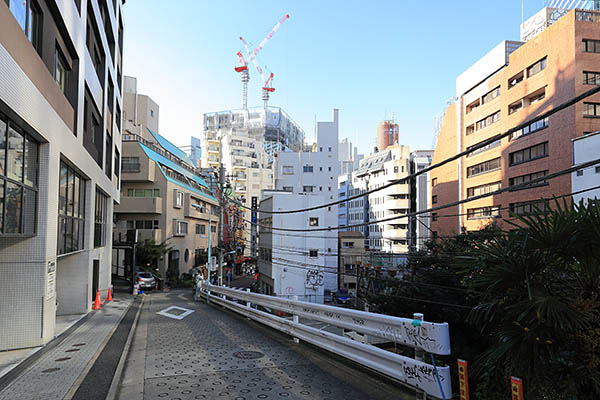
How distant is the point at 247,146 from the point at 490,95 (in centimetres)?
6991

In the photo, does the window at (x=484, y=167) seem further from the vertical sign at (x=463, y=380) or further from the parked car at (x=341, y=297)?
the vertical sign at (x=463, y=380)

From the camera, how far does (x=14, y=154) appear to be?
836 cm

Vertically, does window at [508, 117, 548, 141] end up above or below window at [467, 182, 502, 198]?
above

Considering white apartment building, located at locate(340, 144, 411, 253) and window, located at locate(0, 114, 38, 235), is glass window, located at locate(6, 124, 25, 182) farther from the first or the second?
white apartment building, located at locate(340, 144, 411, 253)

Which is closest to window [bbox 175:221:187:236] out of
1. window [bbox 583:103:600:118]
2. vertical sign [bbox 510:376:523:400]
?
window [bbox 583:103:600:118]

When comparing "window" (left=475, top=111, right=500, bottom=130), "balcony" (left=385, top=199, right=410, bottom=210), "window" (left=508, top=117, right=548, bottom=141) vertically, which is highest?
"window" (left=475, top=111, right=500, bottom=130)

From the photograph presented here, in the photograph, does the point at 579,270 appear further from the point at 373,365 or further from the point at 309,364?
the point at 309,364

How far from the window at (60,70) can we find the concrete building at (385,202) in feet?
186

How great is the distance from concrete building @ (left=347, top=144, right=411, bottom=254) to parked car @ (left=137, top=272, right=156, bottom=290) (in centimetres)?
4088

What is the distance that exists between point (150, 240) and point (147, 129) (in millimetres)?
20140

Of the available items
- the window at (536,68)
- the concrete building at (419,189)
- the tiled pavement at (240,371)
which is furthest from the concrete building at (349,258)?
the tiled pavement at (240,371)

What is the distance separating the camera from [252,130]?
13225 centimetres

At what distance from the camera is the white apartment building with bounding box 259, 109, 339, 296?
4338 centimetres

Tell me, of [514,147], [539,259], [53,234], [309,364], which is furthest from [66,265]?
[514,147]
